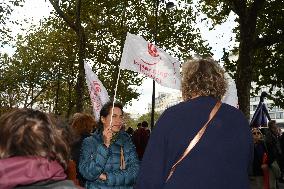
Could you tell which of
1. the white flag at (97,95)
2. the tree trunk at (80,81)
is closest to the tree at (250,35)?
the tree trunk at (80,81)

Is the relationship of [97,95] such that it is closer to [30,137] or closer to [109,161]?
[109,161]

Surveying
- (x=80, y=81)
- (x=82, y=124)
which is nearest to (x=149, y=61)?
(x=82, y=124)

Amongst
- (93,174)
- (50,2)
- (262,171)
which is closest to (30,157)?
(93,174)

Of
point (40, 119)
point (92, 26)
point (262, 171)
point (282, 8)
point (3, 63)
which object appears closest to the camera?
→ point (40, 119)

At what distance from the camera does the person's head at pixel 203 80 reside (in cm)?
339

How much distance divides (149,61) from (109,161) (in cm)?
320

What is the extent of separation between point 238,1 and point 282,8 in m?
2.16

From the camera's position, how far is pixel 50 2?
18.2m

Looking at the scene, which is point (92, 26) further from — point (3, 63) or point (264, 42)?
point (3, 63)

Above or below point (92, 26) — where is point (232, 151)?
below

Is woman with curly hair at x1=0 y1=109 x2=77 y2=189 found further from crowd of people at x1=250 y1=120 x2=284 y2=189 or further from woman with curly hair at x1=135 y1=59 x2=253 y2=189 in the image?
crowd of people at x1=250 y1=120 x2=284 y2=189

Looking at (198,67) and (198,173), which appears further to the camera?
(198,67)

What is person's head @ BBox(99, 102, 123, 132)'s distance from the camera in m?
5.36

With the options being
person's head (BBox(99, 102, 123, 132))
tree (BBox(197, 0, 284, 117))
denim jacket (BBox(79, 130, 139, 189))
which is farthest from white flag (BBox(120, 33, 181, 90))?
tree (BBox(197, 0, 284, 117))
